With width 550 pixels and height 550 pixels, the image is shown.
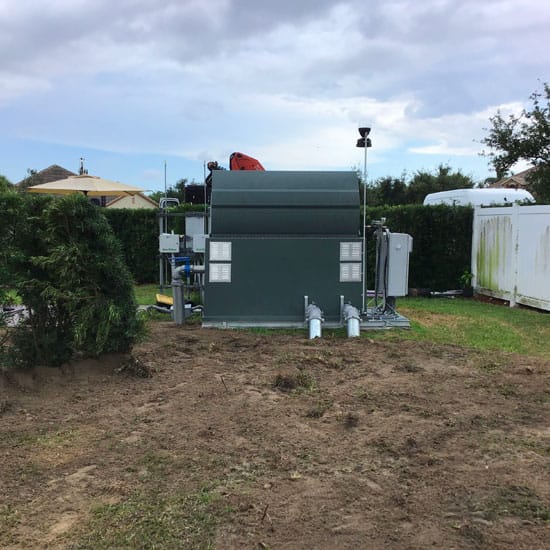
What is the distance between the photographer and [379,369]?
5.66 meters

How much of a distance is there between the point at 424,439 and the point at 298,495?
120 centimetres

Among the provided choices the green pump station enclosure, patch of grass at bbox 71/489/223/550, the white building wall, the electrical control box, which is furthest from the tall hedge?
patch of grass at bbox 71/489/223/550

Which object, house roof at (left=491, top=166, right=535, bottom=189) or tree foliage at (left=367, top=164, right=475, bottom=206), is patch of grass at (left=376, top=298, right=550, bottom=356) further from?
tree foliage at (left=367, top=164, right=475, bottom=206)

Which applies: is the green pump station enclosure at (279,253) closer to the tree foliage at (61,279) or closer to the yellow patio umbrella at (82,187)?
the tree foliage at (61,279)

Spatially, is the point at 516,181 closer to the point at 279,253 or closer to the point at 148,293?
the point at 148,293

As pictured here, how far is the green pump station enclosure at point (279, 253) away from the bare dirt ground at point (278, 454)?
7.92 ft

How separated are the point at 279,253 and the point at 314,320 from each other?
4.20 ft

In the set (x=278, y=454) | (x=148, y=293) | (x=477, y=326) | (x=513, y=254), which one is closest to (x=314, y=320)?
(x=477, y=326)

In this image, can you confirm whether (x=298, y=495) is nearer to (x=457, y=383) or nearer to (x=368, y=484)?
(x=368, y=484)

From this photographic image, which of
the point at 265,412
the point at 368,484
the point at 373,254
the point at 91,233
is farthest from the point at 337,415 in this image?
the point at 373,254

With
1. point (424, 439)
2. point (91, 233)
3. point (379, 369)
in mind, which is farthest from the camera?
point (379, 369)

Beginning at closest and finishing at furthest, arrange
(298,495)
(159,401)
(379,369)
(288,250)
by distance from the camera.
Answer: (298,495), (159,401), (379,369), (288,250)

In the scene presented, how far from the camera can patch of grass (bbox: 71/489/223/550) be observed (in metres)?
2.58

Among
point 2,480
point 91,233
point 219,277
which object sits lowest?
point 2,480
